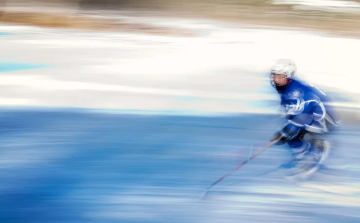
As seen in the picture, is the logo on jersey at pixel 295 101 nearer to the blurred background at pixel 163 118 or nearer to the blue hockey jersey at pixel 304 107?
the blue hockey jersey at pixel 304 107

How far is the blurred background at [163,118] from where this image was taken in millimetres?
4762

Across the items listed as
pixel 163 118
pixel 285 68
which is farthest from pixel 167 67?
pixel 285 68

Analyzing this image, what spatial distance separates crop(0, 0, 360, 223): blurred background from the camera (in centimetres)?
476

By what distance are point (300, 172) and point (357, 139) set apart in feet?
7.90

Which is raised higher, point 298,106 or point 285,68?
point 285,68

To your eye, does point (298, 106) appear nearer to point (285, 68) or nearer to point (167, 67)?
point (285, 68)

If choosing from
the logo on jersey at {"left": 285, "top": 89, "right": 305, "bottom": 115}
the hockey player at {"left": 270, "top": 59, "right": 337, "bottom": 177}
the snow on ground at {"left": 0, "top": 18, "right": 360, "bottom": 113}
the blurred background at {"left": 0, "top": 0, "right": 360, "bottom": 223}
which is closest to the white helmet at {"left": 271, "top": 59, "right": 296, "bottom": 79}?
the hockey player at {"left": 270, "top": 59, "right": 337, "bottom": 177}

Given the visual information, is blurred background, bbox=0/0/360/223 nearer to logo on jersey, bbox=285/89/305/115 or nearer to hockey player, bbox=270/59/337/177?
hockey player, bbox=270/59/337/177

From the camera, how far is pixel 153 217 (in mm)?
4387

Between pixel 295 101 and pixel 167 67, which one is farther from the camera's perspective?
pixel 167 67

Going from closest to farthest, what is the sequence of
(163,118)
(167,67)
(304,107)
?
(304,107)
(163,118)
(167,67)

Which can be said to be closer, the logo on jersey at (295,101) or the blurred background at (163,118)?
the logo on jersey at (295,101)

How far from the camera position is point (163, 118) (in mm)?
8375

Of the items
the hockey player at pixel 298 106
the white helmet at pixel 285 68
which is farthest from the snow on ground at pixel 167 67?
the white helmet at pixel 285 68
